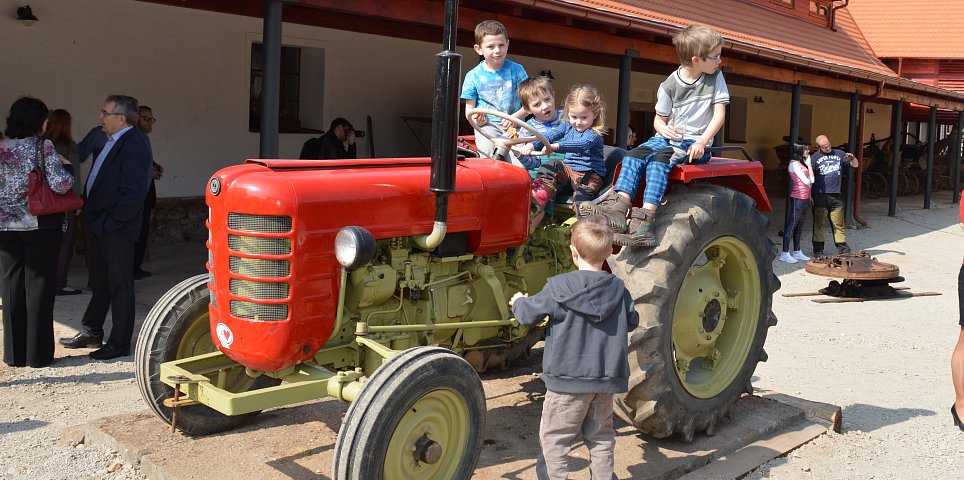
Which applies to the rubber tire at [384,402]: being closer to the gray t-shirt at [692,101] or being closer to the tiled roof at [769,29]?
the gray t-shirt at [692,101]

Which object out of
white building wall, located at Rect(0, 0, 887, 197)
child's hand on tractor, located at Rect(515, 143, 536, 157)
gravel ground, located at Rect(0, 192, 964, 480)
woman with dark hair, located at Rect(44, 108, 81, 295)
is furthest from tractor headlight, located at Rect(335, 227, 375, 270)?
white building wall, located at Rect(0, 0, 887, 197)

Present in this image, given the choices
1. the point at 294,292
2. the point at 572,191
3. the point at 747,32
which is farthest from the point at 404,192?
the point at 747,32

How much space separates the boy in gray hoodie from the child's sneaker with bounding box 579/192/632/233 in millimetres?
593

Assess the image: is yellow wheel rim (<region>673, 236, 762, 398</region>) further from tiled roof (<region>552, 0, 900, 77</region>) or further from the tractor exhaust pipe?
tiled roof (<region>552, 0, 900, 77</region>)

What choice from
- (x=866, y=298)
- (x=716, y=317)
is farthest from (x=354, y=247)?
(x=866, y=298)

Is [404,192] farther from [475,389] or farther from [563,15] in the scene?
[563,15]

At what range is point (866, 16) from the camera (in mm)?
27953

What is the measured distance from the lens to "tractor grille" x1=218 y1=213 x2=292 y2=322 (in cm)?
327

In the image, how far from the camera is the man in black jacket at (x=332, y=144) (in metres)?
9.97

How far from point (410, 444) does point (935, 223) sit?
54.6 ft

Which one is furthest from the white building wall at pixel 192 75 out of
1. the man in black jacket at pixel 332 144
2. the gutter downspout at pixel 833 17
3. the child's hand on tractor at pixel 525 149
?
the gutter downspout at pixel 833 17

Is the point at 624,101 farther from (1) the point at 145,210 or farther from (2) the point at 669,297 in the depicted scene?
(2) the point at 669,297

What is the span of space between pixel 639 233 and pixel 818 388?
7.81ft

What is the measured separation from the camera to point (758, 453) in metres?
4.25
